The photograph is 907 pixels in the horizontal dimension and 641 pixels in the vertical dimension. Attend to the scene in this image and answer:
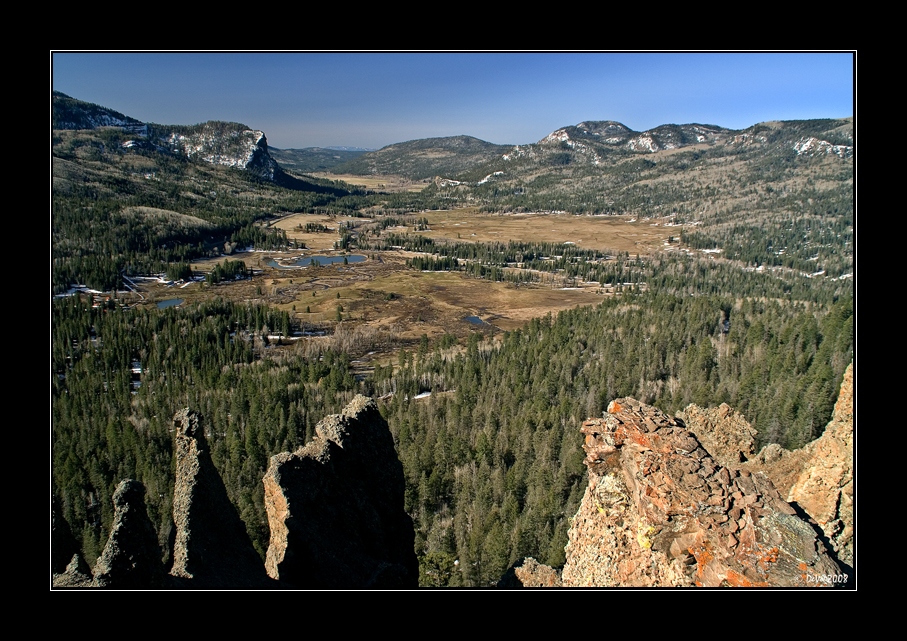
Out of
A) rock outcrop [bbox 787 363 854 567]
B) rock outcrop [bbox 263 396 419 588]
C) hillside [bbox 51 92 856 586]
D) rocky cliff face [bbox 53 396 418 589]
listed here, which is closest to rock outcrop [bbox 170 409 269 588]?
rocky cliff face [bbox 53 396 418 589]

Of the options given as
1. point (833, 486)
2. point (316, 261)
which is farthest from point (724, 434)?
point (316, 261)

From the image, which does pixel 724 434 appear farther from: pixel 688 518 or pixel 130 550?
pixel 130 550

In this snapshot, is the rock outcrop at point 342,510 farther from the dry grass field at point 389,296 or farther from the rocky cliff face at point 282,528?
the dry grass field at point 389,296

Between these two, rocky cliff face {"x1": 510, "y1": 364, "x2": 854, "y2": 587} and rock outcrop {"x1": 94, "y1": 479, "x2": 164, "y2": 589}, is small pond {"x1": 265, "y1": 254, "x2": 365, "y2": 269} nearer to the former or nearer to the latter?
rocky cliff face {"x1": 510, "y1": 364, "x2": 854, "y2": 587}

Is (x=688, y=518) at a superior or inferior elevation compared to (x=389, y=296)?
inferior

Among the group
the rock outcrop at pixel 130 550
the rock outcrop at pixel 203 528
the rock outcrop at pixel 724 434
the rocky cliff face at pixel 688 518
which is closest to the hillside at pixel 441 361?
the rock outcrop at pixel 130 550
